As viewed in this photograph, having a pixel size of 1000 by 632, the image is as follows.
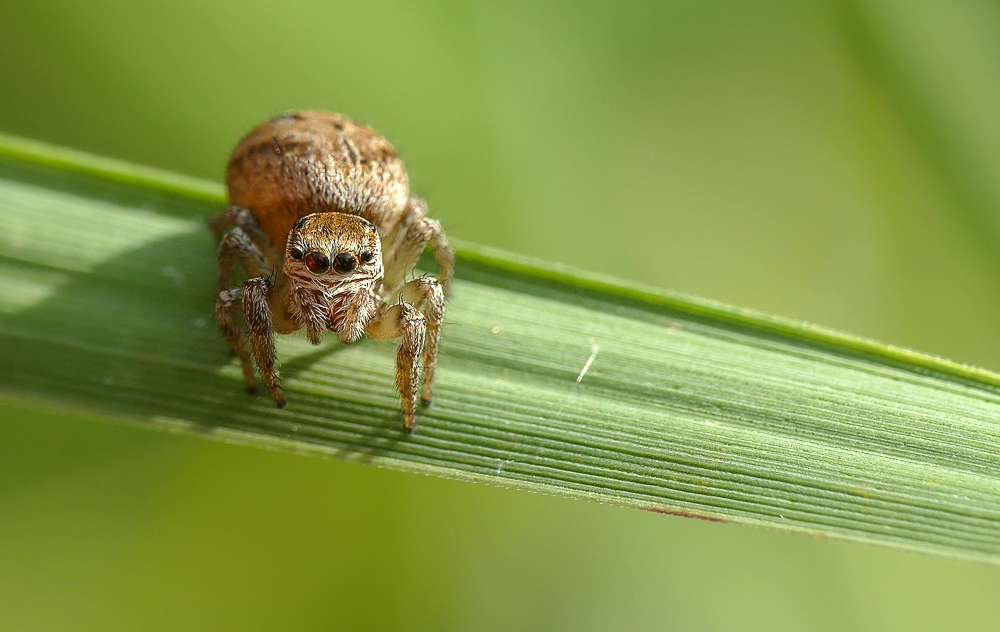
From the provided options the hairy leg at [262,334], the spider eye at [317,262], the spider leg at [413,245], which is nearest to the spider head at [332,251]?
the spider eye at [317,262]

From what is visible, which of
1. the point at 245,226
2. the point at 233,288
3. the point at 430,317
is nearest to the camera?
the point at 430,317

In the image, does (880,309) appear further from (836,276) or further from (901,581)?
(901,581)

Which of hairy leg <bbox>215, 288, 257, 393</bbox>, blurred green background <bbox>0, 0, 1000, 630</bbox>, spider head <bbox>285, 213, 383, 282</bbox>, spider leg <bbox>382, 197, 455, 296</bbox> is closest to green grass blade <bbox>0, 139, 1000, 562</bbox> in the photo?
hairy leg <bbox>215, 288, 257, 393</bbox>

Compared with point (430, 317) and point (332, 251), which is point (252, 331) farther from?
point (430, 317)

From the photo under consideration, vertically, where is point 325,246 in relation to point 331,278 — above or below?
above

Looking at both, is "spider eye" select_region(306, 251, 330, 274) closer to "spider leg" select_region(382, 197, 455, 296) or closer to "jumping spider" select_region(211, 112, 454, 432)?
"jumping spider" select_region(211, 112, 454, 432)

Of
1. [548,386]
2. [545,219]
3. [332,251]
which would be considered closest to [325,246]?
[332,251]
